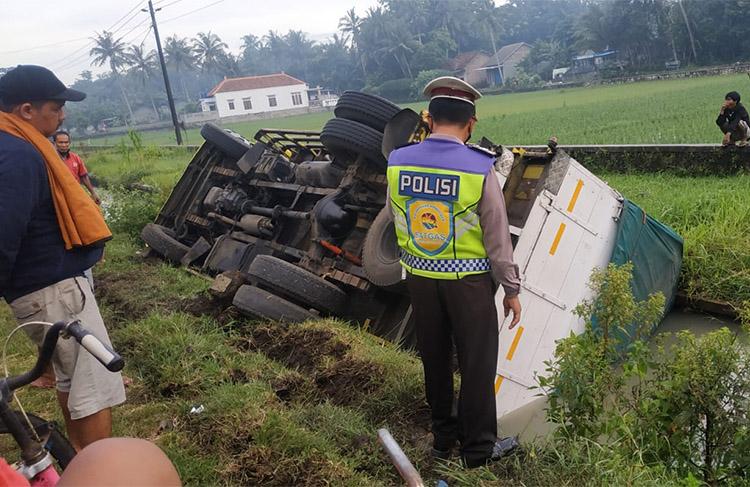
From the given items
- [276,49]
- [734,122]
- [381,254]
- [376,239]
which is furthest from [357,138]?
[276,49]

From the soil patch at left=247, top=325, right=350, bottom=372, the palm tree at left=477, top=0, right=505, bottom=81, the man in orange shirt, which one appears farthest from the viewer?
the palm tree at left=477, top=0, right=505, bottom=81

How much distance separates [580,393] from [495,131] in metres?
19.5

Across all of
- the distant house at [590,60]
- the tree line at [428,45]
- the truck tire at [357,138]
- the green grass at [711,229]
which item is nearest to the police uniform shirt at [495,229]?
the truck tire at [357,138]

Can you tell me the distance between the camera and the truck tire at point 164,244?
23.0ft

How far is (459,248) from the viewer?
8.41 feet

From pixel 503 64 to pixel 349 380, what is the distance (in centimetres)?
6334

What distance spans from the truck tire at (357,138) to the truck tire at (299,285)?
3.91 ft

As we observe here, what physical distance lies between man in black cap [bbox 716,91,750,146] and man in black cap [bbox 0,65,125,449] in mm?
9233

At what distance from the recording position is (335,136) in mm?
5223

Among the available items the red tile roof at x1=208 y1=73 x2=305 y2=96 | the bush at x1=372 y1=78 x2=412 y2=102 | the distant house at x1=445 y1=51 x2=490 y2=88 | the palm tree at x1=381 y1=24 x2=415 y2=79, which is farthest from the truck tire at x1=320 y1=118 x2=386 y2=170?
the distant house at x1=445 y1=51 x2=490 y2=88

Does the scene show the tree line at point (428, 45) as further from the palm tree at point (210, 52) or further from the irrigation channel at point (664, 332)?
the irrigation channel at point (664, 332)

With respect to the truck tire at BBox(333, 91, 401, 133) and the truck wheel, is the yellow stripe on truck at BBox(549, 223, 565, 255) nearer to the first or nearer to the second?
the truck wheel

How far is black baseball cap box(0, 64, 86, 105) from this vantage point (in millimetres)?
2426

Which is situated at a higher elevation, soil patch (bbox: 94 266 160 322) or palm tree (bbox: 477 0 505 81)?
palm tree (bbox: 477 0 505 81)
